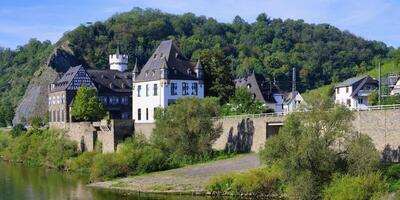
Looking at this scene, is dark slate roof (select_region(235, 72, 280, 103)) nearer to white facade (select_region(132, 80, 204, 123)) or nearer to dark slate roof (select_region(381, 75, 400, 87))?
dark slate roof (select_region(381, 75, 400, 87))

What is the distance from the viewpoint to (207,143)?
5738 cm

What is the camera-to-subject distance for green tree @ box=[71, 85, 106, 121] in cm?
8050

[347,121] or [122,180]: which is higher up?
[347,121]

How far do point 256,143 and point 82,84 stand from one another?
38.4 m

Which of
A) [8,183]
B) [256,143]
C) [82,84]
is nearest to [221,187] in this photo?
[256,143]

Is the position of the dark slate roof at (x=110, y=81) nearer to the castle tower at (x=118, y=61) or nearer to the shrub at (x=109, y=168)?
the castle tower at (x=118, y=61)

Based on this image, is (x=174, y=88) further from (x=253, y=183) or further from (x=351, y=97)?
(x=253, y=183)

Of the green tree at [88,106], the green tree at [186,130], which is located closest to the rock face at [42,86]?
the green tree at [88,106]

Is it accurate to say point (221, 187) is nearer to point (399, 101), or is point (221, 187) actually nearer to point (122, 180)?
point (122, 180)

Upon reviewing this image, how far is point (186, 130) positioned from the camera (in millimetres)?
57125

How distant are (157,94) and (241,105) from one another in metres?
10.8

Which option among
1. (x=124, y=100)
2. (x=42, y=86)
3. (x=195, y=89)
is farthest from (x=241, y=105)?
(x=42, y=86)

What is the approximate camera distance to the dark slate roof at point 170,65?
74188 millimetres

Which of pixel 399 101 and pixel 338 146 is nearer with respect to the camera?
pixel 338 146
